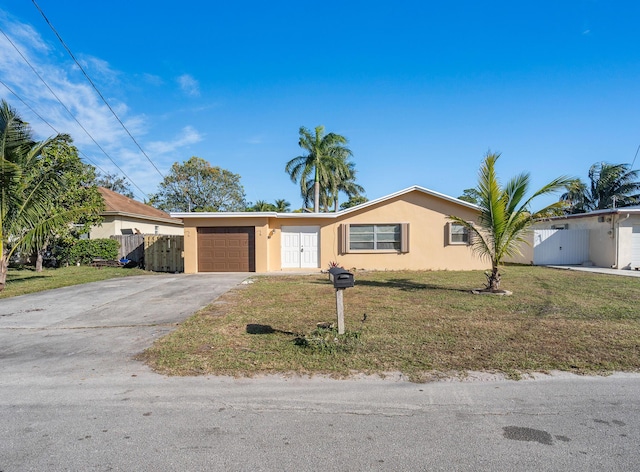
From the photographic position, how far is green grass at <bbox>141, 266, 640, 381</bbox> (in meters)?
4.41

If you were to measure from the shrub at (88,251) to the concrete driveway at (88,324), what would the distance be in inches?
291

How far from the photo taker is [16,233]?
11.0 m

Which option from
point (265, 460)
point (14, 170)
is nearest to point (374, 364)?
point (265, 460)

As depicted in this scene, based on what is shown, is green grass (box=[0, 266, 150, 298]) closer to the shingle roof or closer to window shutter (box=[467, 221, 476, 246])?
the shingle roof

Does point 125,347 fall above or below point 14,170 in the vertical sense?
below

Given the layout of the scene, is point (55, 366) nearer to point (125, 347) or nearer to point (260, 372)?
point (125, 347)

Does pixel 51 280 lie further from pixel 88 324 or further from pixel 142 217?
pixel 142 217

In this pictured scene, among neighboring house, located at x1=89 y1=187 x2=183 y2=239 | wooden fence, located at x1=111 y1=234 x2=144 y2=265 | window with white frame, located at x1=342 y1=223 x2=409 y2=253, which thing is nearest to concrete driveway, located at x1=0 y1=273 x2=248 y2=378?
window with white frame, located at x1=342 y1=223 x2=409 y2=253

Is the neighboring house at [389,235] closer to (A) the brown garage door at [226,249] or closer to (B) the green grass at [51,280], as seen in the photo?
(A) the brown garage door at [226,249]

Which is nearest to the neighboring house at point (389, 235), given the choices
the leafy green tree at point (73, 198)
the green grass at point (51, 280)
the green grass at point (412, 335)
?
the green grass at point (51, 280)

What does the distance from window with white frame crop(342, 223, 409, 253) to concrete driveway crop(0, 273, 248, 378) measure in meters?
6.75

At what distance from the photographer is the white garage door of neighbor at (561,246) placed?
58.0 feet

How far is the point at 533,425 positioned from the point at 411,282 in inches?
346

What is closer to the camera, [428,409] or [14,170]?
[428,409]
